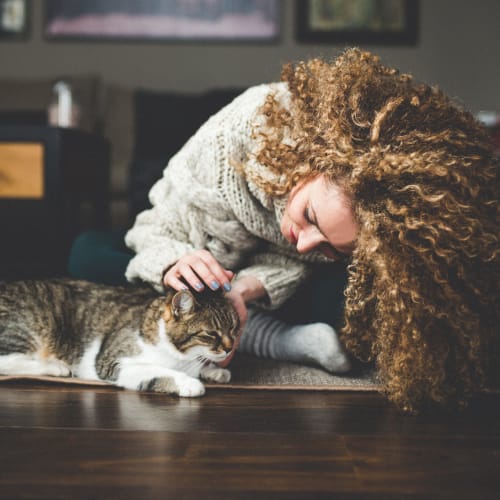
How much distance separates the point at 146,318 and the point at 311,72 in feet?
2.15

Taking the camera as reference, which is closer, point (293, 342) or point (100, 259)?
point (293, 342)

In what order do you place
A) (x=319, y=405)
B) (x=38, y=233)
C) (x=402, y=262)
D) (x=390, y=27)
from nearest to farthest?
(x=402, y=262), (x=319, y=405), (x=38, y=233), (x=390, y=27)

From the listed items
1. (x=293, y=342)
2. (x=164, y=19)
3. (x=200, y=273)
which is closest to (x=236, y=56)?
(x=164, y=19)

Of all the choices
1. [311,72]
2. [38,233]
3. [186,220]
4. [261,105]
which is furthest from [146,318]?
[38,233]

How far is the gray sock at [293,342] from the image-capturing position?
1287mm

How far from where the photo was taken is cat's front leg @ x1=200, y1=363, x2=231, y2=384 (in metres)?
1.22

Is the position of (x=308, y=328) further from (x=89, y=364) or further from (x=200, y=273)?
(x=89, y=364)

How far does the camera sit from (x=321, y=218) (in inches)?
Answer: 38.7

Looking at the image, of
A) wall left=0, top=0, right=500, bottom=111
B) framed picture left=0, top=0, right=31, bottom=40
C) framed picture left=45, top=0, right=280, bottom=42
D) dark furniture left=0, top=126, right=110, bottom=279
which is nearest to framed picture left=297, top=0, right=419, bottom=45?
wall left=0, top=0, right=500, bottom=111

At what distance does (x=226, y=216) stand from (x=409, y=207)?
0.52 m

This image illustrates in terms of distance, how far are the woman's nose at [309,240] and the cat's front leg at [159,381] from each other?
0.36 metres

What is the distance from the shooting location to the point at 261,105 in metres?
1.22

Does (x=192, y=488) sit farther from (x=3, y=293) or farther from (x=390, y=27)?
(x=390, y=27)

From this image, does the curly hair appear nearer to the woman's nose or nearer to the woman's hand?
the woman's nose
